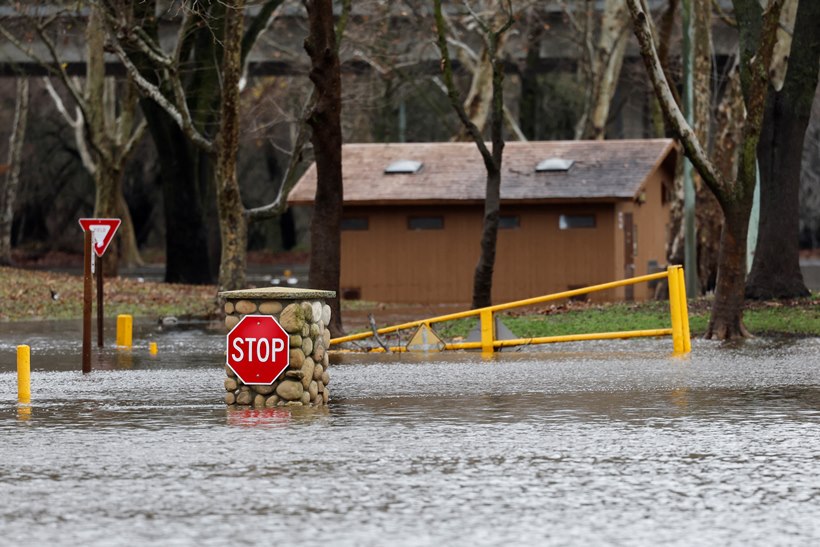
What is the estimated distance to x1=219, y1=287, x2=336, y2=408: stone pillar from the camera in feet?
51.4

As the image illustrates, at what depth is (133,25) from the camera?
34.8m

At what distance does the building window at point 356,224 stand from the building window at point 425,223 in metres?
1.10

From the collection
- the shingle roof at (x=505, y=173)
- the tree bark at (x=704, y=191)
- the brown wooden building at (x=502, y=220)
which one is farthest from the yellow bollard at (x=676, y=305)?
the brown wooden building at (x=502, y=220)

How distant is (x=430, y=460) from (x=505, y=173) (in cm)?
3079

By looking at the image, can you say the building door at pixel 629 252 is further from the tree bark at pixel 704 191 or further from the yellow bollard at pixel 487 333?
the yellow bollard at pixel 487 333

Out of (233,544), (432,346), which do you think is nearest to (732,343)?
(432,346)

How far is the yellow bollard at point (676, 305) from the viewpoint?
22609 millimetres

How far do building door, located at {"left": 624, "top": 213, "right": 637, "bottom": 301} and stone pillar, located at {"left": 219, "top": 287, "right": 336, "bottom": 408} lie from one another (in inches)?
1048

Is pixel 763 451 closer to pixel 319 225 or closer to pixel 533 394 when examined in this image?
pixel 533 394

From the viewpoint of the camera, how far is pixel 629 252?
4294cm

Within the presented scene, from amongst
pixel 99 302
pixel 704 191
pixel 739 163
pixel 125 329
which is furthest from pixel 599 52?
pixel 99 302

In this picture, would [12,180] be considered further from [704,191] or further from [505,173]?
[704,191]

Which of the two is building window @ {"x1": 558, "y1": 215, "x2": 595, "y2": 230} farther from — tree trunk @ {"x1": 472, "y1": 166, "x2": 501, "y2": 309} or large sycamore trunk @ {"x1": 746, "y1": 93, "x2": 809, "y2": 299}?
large sycamore trunk @ {"x1": 746, "y1": 93, "x2": 809, "y2": 299}

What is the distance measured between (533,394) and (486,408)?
1.51 meters
